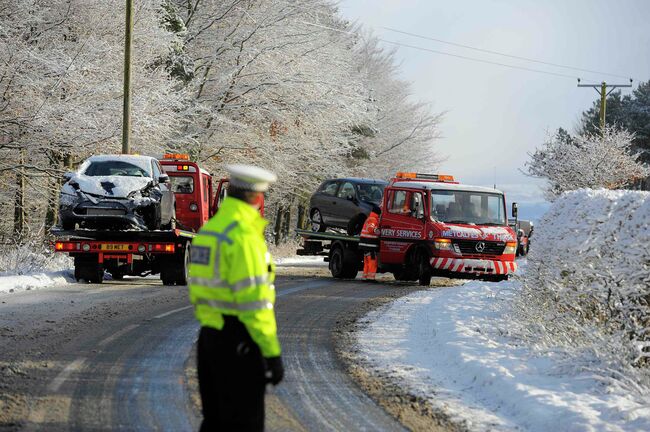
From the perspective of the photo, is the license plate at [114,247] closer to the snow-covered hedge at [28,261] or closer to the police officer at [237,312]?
the snow-covered hedge at [28,261]

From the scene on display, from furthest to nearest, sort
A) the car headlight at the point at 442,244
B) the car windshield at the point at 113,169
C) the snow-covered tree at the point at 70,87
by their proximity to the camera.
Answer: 1. the snow-covered tree at the point at 70,87
2. the car headlight at the point at 442,244
3. the car windshield at the point at 113,169

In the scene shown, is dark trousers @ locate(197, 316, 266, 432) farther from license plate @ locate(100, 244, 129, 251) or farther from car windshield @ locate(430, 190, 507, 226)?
car windshield @ locate(430, 190, 507, 226)

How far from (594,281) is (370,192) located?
585 inches

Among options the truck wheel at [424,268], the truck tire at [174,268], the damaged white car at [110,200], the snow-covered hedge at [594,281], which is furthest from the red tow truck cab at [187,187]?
the snow-covered hedge at [594,281]

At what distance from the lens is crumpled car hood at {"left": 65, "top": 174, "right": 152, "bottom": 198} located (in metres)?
17.9

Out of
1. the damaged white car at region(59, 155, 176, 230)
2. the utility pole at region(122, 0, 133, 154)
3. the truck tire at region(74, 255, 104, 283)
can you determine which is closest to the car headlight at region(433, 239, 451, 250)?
the damaged white car at region(59, 155, 176, 230)

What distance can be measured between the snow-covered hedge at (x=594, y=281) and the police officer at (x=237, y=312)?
4.99 meters

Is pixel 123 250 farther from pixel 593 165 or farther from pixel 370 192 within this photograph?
pixel 593 165

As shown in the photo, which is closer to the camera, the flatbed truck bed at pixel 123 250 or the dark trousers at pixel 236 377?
the dark trousers at pixel 236 377

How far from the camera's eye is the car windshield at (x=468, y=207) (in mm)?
21312

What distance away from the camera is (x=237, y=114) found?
1245 inches

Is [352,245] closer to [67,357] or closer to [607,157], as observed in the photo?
[67,357]

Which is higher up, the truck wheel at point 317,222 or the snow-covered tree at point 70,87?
the snow-covered tree at point 70,87

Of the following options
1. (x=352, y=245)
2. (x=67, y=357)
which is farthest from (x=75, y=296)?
(x=352, y=245)
